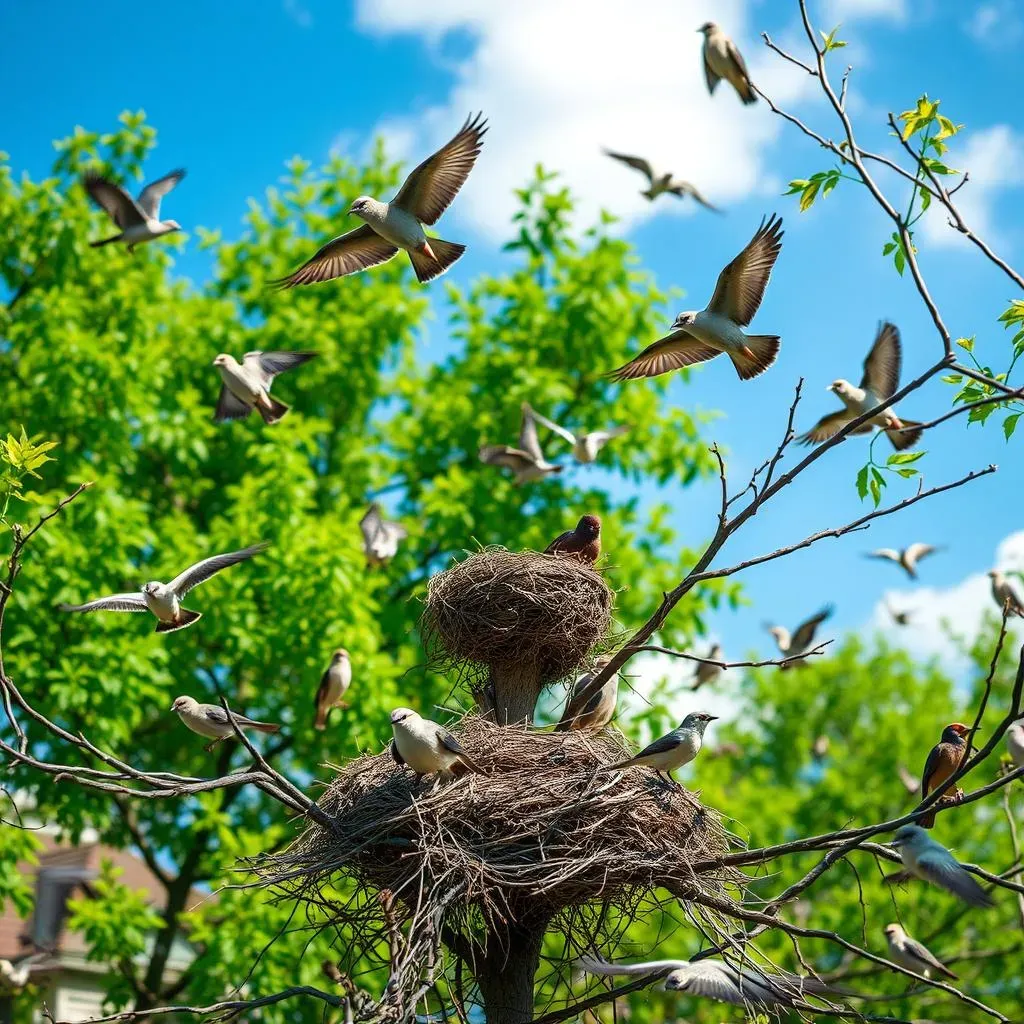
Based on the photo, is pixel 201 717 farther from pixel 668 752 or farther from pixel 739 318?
pixel 739 318

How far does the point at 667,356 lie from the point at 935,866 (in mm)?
3694

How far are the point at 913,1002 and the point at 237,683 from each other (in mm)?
12164

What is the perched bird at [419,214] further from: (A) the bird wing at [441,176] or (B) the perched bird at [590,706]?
(B) the perched bird at [590,706]

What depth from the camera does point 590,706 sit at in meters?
6.74

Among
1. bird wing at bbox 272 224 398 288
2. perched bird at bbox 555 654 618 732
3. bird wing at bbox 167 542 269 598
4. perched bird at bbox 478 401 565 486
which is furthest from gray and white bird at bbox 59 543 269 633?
perched bird at bbox 478 401 565 486

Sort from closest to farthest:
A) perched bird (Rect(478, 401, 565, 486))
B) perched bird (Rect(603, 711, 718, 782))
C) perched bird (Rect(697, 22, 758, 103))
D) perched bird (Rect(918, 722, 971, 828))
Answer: perched bird (Rect(603, 711, 718, 782)) < perched bird (Rect(918, 722, 971, 828)) < perched bird (Rect(697, 22, 758, 103)) < perched bird (Rect(478, 401, 565, 486))

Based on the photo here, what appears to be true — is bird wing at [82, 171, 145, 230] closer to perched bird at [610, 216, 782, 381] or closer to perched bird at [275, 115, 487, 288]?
perched bird at [275, 115, 487, 288]

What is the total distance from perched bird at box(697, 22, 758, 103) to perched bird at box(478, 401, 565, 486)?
13.9ft

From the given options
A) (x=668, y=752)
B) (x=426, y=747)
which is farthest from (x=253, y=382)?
(x=668, y=752)

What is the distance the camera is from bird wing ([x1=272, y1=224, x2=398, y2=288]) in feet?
26.2

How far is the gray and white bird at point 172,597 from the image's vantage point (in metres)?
7.73

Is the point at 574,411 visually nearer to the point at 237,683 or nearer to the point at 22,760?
the point at 237,683

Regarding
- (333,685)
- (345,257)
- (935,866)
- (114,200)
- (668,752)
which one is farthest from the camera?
(114,200)

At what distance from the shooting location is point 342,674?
10.1 metres
